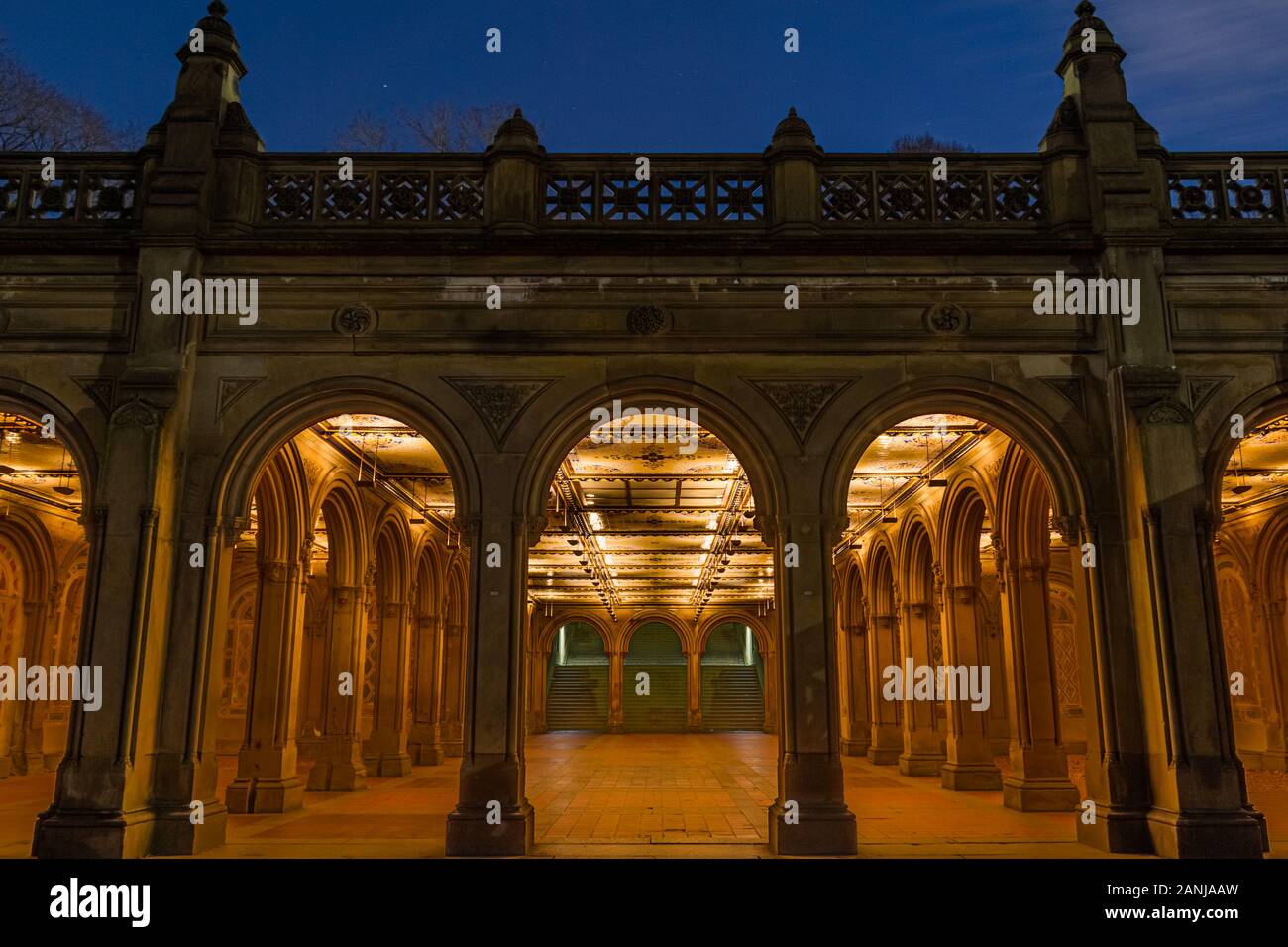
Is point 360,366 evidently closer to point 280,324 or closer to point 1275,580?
point 280,324

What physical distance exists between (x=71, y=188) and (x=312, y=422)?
3.59 m

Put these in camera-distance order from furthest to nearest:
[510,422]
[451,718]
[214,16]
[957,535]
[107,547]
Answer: [451,718] → [957,535] → [214,16] → [510,422] → [107,547]

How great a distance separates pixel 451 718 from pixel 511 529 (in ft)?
42.9

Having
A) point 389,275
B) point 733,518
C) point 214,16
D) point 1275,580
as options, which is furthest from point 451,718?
point 1275,580

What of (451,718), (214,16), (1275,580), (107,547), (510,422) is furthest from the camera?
(451,718)

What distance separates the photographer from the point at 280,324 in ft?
32.3

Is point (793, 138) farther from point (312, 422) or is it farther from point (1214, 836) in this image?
point (1214, 836)

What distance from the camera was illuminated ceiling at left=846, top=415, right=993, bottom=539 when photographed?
473 inches

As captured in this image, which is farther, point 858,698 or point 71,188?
point 858,698

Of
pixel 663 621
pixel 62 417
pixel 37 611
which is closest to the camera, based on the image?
pixel 62 417

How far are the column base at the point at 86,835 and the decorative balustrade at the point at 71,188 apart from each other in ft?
19.3

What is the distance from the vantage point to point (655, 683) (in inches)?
1362

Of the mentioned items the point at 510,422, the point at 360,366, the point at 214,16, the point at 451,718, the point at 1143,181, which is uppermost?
the point at 214,16

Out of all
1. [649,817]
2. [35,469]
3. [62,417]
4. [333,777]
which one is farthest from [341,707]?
[35,469]
